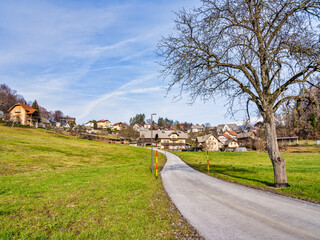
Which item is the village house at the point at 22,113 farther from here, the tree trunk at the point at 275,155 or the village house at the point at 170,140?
the tree trunk at the point at 275,155

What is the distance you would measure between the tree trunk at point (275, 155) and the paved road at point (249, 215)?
1688 mm

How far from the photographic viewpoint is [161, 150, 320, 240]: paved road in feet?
13.3

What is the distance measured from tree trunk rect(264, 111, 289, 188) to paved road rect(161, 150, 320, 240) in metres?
1.69

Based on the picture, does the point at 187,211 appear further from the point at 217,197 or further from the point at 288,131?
the point at 288,131

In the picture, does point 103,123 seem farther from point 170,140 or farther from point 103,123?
point 170,140

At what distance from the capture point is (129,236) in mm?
4133

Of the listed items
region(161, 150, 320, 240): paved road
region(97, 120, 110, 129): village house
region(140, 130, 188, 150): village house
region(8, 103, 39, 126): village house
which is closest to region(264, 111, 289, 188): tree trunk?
region(161, 150, 320, 240): paved road

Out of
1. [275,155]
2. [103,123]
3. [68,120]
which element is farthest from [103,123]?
[275,155]

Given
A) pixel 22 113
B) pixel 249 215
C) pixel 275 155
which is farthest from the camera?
pixel 22 113

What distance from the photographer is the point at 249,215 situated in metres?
5.24

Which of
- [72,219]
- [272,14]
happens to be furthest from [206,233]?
[272,14]

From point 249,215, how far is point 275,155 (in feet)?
17.0

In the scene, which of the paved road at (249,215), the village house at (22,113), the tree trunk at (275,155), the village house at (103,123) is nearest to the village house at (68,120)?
the village house at (103,123)

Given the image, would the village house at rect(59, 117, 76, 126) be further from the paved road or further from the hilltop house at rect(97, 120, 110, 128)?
the paved road
